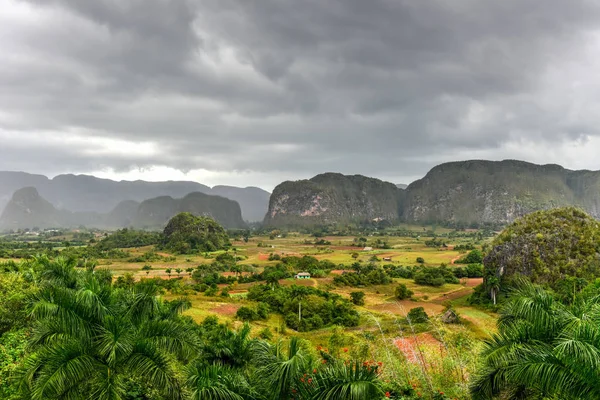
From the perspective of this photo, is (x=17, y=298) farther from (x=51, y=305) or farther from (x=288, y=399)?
(x=288, y=399)

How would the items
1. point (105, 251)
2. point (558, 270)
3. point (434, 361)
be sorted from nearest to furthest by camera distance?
point (434, 361) < point (558, 270) < point (105, 251)

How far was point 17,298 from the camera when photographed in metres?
15.1

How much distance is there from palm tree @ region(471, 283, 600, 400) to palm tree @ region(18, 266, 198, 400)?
25.9 ft

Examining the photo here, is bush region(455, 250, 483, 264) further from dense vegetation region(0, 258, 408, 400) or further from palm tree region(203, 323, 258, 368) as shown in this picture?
palm tree region(203, 323, 258, 368)

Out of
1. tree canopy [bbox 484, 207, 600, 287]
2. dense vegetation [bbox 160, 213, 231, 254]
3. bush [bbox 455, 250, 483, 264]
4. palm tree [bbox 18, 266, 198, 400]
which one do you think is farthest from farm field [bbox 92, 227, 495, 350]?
dense vegetation [bbox 160, 213, 231, 254]

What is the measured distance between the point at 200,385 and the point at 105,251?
3961 inches

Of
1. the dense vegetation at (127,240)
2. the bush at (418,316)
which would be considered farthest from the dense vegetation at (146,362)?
the dense vegetation at (127,240)

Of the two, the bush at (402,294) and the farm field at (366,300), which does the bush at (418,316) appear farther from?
the bush at (402,294)

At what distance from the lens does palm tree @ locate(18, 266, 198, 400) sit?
8.09 m

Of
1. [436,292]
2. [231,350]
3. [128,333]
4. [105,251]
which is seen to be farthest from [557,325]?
[105,251]

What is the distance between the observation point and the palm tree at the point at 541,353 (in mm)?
6848

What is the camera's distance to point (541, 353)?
7.86 meters

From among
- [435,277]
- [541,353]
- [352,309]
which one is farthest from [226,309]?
[435,277]

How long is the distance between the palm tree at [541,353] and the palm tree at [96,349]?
790 cm
